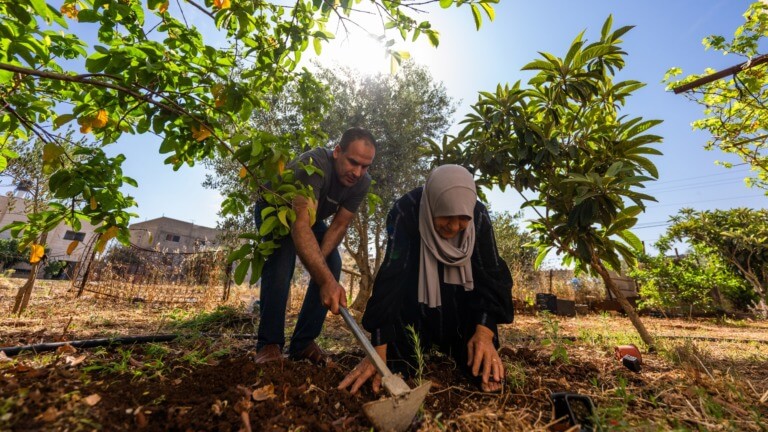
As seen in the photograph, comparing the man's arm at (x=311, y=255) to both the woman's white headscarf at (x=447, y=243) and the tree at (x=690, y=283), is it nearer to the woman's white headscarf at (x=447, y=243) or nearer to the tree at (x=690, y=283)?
the woman's white headscarf at (x=447, y=243)

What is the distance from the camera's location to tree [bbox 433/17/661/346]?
280cm

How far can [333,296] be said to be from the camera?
189cm

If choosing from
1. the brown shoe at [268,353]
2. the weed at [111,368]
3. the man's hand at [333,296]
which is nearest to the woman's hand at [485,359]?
the man's hand at [333,296]

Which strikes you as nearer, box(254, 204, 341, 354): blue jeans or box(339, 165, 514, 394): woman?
box(339, 165, 514, 394): woman

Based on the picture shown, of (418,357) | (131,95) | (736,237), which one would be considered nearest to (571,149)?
(418,357)

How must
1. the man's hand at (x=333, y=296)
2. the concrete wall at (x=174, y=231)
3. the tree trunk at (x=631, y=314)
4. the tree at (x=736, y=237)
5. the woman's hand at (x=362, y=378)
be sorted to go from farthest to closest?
the concrete wall at (x=174, y=231)
the tree at (x=736, y=237)
the tree trunk at (x=631, y=314)
the man's hand at (x=333, y=296)
the woman's hand at (x=362, y=378)

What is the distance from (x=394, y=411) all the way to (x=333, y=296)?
755 millimetres

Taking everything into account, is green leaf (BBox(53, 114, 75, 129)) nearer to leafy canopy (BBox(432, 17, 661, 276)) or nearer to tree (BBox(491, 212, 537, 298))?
leafy canopy (BBox(432, 17, 661, 276))

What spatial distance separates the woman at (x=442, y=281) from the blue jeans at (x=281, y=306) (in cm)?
54

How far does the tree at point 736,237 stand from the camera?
778 cm

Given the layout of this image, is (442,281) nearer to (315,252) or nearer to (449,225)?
(449,225)

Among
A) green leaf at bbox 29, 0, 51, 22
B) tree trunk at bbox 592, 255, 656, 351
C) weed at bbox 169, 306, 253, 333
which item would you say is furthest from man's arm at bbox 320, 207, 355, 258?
tree trunk at bbox 592, 255, 656, 351

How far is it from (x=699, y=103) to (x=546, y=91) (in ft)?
15.9

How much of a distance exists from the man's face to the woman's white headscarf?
22.9 inches
